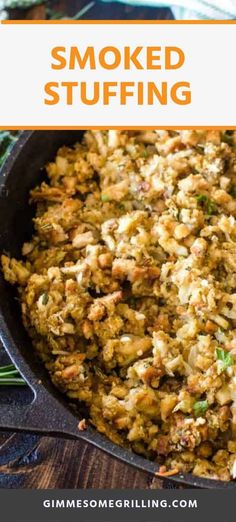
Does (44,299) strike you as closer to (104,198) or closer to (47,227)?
(47,227)

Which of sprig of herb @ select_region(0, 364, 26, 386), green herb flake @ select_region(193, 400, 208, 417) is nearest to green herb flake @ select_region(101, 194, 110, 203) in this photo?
sprig of herb @ select_region(0, 364, 26, 386)

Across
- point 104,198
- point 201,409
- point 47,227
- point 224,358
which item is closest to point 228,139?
point 104,198

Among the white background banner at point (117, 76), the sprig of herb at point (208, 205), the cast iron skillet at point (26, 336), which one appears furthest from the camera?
the white background banner at point (117, 76)

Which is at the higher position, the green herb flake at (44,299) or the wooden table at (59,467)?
the green herb flake at (44,299)

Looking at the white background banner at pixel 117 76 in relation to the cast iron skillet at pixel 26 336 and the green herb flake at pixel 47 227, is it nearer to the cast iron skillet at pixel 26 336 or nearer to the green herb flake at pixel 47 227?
the cast iron skillet at pixel 26 336

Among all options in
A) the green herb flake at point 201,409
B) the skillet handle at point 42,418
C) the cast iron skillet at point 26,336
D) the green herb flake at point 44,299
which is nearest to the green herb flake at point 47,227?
the cast iron skillet at point 26,336

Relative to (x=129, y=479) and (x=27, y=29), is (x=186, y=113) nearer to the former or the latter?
(x=27, y=29)
